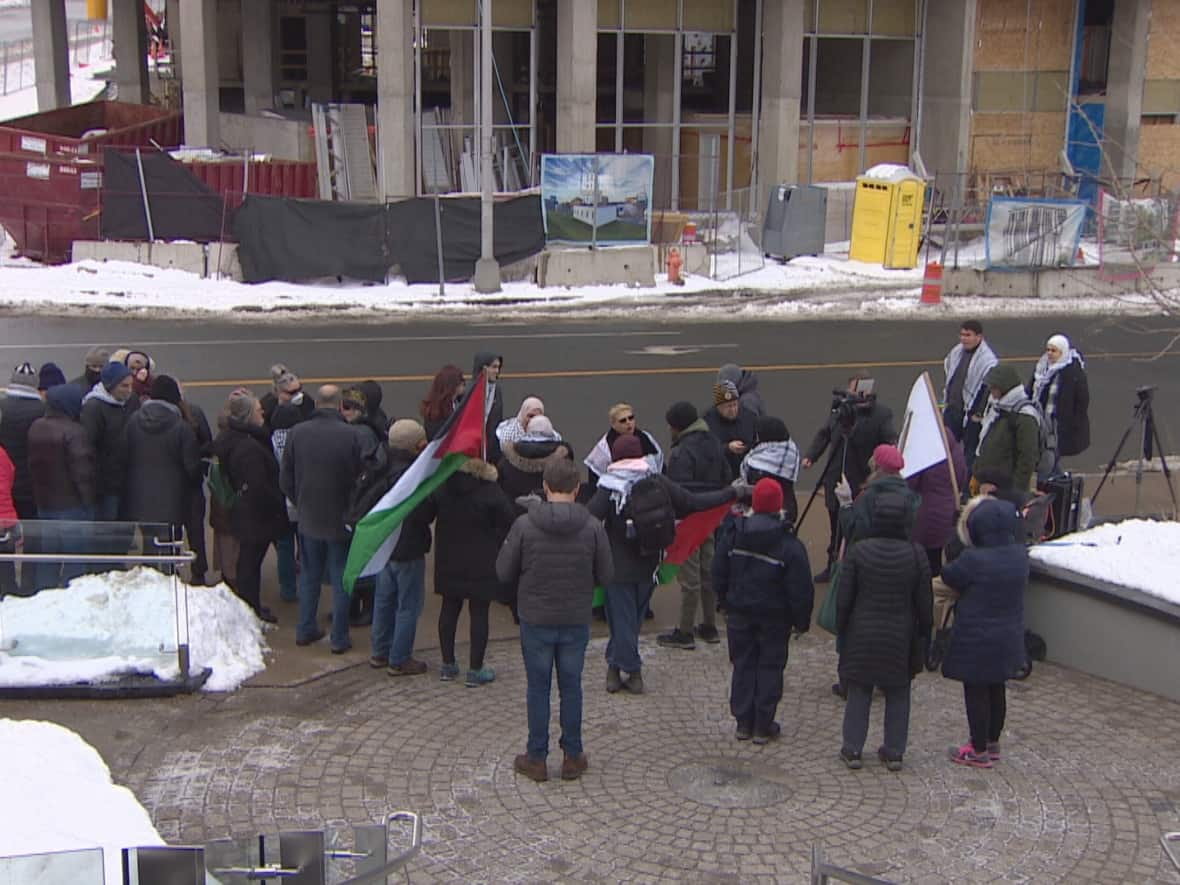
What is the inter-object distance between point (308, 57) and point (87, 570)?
1555 inches

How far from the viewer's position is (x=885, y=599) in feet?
24.0

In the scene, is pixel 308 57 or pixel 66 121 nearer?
pixel 66 121

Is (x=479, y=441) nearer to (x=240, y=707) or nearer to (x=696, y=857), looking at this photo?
(x=240, y=707)

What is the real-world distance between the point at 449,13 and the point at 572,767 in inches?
982

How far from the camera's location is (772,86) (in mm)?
32062

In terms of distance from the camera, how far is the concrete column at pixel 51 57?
35812mm

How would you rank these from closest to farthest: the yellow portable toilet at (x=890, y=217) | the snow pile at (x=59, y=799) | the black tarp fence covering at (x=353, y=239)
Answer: the snow pile at (x=59, y=799)
the black tarp fence covering at (x=353, y=239)
the yellow portable toilet at (x=890, y=217)

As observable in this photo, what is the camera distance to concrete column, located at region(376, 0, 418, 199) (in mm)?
28844

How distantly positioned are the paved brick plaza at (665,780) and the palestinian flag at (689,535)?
2.19ft

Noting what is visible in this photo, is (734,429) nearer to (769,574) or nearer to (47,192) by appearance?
(769,574)

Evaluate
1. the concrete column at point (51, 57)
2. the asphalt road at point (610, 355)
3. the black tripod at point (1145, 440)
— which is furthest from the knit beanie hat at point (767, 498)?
the concrete column at point (51, 57)

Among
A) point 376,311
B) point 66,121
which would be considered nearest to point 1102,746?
point 376,311

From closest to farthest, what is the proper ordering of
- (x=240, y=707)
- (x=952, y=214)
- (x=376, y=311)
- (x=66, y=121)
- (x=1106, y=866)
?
(x=1106, y=866), (x=240, y=707), (x=376, y=311), (x=952, y=214), (x=66, y=121)

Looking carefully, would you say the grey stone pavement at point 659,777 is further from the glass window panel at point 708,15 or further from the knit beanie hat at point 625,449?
the glass window panel at point 708,15
